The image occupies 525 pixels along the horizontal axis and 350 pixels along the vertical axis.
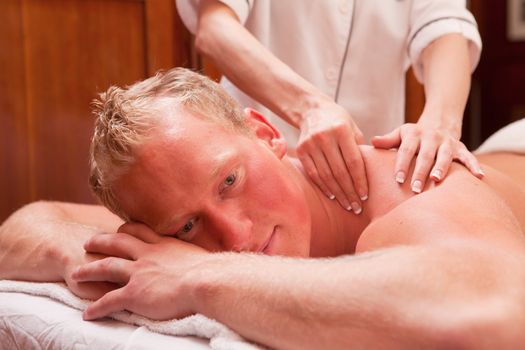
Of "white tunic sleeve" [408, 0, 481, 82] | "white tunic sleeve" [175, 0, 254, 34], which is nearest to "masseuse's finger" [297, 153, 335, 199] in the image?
"white tunic sleeve" [175, 0, 254, 34]

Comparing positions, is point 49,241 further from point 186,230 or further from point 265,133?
point 265,133

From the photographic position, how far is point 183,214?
50.0 inches

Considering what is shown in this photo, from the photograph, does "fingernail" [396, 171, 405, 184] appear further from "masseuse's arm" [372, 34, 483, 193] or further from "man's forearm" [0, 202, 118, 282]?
"man's forearm" [0, 202, 118, 282]

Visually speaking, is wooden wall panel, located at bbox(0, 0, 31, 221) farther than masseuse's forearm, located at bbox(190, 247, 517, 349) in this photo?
Yes

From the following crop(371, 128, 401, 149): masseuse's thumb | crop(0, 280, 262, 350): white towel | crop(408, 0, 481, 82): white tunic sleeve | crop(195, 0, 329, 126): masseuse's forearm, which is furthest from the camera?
crop(408, 0, 481, 82): white tunic sleeve

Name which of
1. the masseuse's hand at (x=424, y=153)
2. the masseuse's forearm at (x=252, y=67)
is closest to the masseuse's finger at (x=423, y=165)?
the masseuse's hand at (x=424, y=153)

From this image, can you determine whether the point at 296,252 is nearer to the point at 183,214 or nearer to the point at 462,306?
the point at 183,214

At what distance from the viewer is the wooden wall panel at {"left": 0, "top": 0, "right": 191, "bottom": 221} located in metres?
2.61

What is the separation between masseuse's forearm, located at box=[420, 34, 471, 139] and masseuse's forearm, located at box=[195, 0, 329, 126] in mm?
258

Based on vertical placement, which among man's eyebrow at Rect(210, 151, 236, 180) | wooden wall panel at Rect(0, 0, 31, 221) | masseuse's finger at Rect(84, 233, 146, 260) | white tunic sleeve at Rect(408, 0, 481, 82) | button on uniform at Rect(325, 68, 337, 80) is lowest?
wooden wall panel at Rect(0, 0, 31, 221)

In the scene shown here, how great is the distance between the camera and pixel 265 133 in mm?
1492

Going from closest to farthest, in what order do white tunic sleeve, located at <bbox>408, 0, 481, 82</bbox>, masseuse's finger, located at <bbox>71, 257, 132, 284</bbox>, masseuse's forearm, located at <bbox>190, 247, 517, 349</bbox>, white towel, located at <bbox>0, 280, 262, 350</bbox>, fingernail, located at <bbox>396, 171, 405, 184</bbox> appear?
masseuse's forearm, located at <bbox>190, 247, 517, 349</bbox> → white towel, located at <bbox>0, 280, 262, 350</bbox> → masseuse's finger, located at <bbox>71, 257, 132, 284</bbox> → fingernail, located at <bbox>396, 171, 405, 184</bbox> → white tunic sleeve, located at <bbox>408, 0, 481, 82</bbox>

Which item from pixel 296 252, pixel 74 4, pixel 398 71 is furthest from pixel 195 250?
pixel 74 4

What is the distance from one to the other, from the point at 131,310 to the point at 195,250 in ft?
0.45
